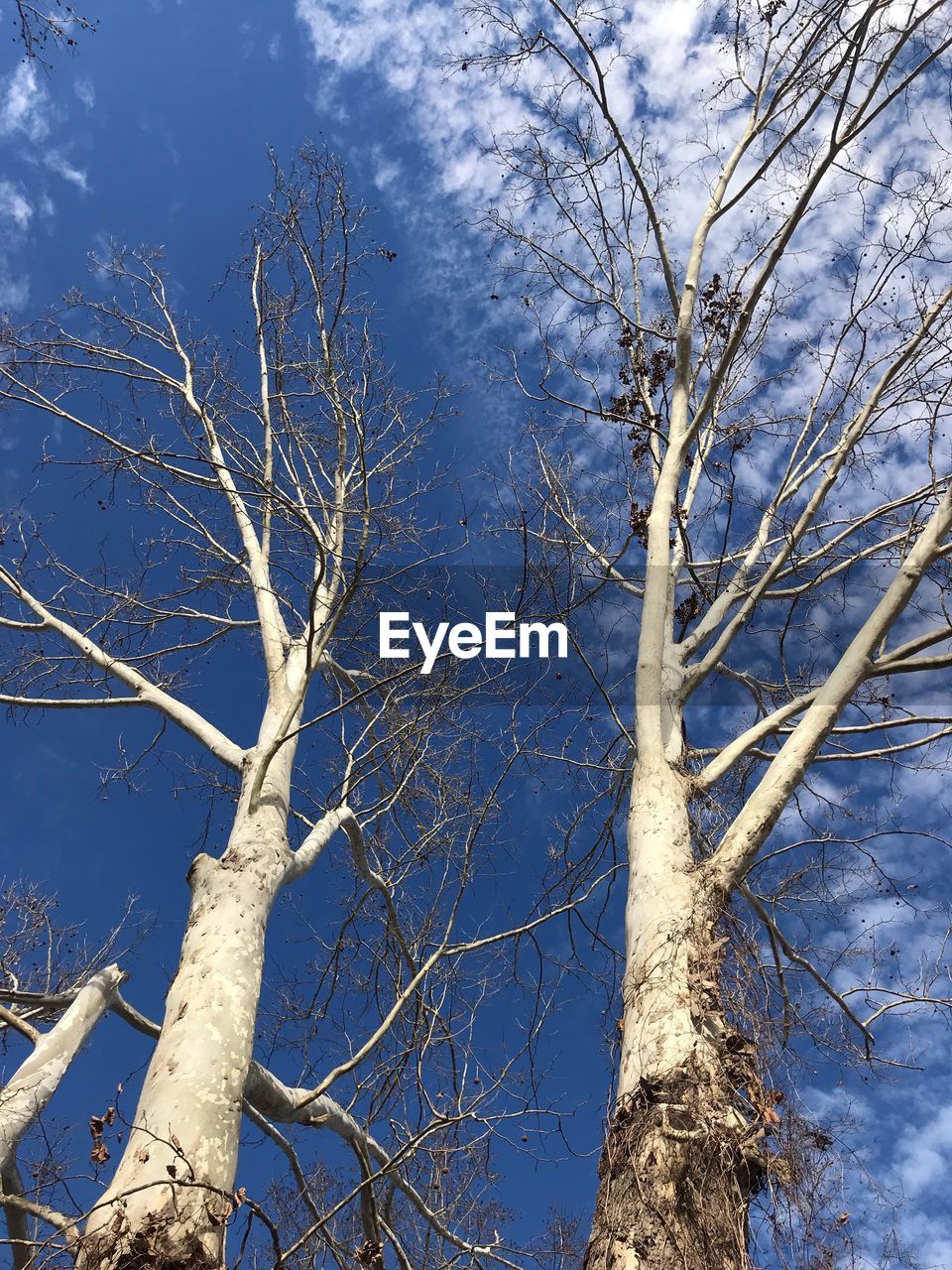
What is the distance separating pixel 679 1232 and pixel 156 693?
417 centimetres

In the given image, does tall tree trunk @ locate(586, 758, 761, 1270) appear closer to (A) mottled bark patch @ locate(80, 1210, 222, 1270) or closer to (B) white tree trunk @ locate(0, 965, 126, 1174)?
(A) mottled bark patch @ locate(80, 1210, 222, 1270)

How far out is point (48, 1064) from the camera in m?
4.06

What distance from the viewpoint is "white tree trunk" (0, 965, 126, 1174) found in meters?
3.83

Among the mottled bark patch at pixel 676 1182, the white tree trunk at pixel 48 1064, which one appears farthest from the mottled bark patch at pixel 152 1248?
the mottled bark patch at pixel 676 1182

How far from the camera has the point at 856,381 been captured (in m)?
5.80

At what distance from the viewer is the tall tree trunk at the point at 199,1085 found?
299 centimetres

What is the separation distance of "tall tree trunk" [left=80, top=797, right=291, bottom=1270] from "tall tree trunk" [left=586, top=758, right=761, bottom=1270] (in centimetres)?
122

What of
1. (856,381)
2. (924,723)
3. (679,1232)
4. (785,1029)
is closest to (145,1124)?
(679,1232)

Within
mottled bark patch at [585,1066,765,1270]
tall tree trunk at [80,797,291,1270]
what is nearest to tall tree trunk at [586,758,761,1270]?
mottled bark patch at [585,1066,765,1270]

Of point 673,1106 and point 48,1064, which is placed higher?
point 48,1064

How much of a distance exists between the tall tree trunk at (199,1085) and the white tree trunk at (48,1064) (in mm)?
582

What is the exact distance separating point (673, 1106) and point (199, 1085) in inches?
65.2
